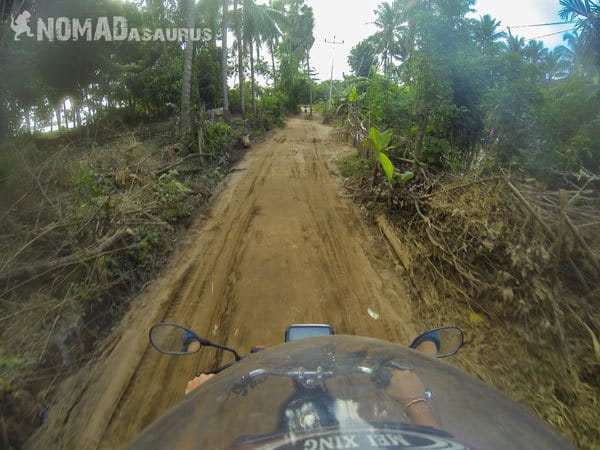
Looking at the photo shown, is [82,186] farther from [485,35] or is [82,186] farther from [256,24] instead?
[256,24]

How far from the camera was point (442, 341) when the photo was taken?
2.09 m

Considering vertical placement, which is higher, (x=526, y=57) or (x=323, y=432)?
(x=526, y=57)

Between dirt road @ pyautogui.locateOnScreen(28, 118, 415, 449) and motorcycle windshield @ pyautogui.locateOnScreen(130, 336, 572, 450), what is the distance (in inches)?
88.8

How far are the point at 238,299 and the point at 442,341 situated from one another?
313 cm

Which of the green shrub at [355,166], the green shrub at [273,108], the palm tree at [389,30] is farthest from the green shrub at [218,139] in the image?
the palm tree at [389,30]

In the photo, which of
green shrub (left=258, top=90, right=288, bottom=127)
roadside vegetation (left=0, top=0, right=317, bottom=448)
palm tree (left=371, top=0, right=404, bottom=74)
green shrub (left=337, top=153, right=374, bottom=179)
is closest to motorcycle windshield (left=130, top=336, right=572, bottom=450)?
roadside vegetation (left=0, top=0, right=317, bottom=448)

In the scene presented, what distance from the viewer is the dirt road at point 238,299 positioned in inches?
126

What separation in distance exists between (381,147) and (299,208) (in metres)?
2.19

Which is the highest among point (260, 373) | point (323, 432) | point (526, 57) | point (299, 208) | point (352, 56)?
point (352, 56)

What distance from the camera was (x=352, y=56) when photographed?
50.1 metres

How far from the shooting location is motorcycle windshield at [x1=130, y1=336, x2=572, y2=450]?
0.97 meters

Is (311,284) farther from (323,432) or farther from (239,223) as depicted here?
(323,432)

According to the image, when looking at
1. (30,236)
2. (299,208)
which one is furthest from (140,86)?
(30,236)

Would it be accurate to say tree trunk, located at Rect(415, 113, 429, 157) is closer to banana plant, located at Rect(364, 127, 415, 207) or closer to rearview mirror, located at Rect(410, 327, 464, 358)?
banana plant, located at Rect(364, 127, 415, 207)
